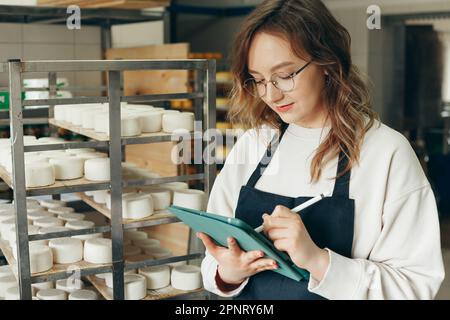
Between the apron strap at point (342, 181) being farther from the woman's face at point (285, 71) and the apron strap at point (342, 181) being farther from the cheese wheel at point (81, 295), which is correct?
the cheese wheel at point (81, 295)

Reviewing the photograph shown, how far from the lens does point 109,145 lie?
218 centimetres

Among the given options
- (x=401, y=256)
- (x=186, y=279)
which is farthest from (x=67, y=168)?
(x=401, y=256)

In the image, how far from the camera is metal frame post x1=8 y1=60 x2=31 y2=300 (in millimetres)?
1933

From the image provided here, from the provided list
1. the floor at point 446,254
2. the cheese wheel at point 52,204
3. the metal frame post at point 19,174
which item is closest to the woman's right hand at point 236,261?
the metal frame post at point 19,174

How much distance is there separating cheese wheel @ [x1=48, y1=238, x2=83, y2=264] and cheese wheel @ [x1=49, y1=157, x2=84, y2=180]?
27cm

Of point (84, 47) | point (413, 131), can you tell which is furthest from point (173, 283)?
point (413, 131)

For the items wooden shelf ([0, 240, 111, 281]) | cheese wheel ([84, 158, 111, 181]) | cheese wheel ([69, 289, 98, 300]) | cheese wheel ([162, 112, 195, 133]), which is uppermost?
cheese wheel ([162, 112, 195, 133])

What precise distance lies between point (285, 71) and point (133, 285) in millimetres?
1420

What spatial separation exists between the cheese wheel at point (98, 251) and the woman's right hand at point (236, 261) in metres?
1.06

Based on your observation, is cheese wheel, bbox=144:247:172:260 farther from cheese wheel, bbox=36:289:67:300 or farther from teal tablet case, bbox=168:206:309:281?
teal tablet case, bbox=168:206:309:281

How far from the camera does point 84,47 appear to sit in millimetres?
3895

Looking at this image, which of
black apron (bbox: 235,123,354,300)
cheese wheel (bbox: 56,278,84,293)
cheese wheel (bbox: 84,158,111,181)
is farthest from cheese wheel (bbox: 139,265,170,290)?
black apron (bbox: 235,123,354,300)

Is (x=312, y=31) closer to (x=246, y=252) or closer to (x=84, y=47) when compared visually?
(x=246, y=252)

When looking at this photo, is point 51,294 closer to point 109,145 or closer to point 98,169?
point 98,169
